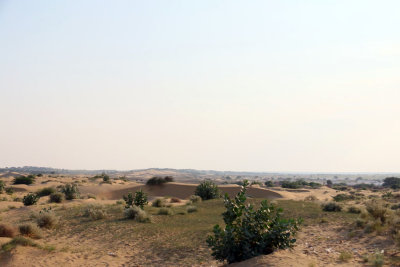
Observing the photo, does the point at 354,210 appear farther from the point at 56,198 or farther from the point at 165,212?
the point at 56,198

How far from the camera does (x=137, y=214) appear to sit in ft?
58.6

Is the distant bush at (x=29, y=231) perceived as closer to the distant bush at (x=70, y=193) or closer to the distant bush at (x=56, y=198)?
the distant bush at (x=56, y=198)

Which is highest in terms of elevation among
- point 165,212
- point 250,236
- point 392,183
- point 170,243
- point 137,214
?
point 250,236

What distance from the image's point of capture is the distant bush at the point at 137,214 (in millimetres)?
17491

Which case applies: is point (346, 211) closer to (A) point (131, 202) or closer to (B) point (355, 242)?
(B) point (355, 242)

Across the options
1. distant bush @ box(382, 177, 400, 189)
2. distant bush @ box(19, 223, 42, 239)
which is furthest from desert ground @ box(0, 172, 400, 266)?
distant bush @ box(382, 177, 400, 189)

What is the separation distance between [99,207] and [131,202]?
1.83m

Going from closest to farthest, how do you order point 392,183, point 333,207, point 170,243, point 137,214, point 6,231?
1. point 170,243
2. point 6,231
3. point 137,214
4. point 333,207
5. point 392,183

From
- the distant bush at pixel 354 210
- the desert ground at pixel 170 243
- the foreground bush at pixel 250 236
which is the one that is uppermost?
the foreground bush at pixel 250 236

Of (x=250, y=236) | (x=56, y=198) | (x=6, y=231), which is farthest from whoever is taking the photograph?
(x=56, y=198)

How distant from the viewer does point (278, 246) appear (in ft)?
28.2

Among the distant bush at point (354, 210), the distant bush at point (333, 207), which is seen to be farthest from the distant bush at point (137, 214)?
the distant bush at point (354, 210)

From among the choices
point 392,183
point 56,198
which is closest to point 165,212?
point 56,198

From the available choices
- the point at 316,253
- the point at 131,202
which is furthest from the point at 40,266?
the point at 131,202
